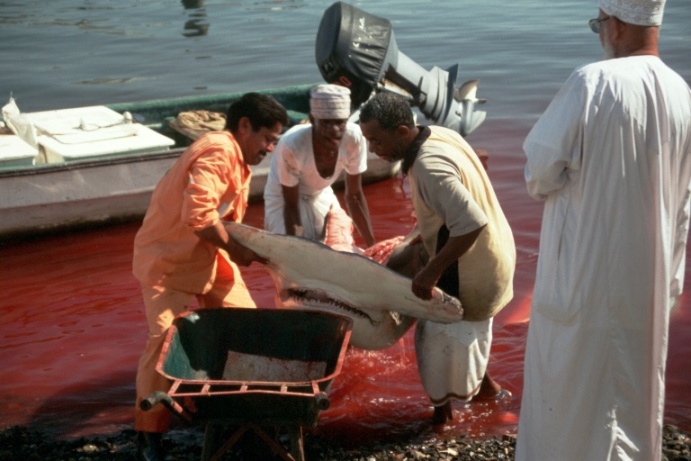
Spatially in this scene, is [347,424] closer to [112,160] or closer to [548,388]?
[548,388]

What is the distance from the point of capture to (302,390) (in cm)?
421

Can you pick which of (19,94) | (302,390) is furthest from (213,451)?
(19,94)

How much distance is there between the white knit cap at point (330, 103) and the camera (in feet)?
18.0

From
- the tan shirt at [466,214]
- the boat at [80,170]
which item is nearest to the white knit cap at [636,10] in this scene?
the tan shirt at [466,214]

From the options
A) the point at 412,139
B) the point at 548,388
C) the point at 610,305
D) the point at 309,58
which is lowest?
the point at 309,58

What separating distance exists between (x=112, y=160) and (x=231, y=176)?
428cm

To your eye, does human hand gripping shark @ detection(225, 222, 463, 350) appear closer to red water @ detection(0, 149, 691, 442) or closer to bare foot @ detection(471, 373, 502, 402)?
red water @ detection(0, 149, 691, 442)

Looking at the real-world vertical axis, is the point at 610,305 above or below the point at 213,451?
above

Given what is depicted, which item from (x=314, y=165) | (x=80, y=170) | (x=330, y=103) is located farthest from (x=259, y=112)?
(x=80, y=170)

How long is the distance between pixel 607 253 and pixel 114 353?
417 centimetres

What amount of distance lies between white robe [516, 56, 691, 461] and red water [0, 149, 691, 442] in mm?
1571

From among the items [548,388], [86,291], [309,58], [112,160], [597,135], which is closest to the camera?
[597,135]

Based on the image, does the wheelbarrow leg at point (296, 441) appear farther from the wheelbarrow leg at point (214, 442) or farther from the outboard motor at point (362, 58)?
the outboard motor at point (362, 58)

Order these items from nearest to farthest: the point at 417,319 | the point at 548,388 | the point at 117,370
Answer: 1. the point at 548,388
2. the point at 417,319
3. the point at 117,370
